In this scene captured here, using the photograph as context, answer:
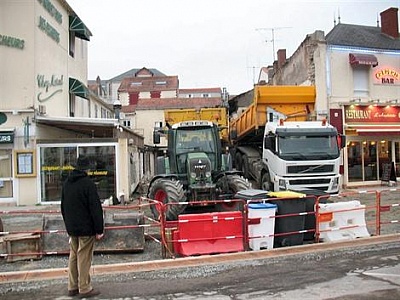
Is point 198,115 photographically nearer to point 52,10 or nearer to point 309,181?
point 309,181

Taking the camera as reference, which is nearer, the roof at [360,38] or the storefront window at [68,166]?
the storefront window at [68,166]

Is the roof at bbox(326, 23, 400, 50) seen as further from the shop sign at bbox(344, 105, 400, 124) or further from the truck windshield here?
the truck windshield

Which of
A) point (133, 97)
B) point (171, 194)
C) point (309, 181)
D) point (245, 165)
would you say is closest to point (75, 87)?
point (245, 165)

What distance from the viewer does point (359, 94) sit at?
74.9 feet

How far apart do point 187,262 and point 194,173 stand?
4.47m

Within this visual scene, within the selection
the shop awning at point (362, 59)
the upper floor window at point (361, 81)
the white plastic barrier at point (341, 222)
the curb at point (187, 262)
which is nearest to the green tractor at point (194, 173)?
the white plastic barrier at point (341, 222)

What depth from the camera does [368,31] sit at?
25.4 metres

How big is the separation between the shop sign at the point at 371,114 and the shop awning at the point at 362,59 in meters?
2.13

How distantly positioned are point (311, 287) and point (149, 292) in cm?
227

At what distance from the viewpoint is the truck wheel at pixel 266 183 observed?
601 inches

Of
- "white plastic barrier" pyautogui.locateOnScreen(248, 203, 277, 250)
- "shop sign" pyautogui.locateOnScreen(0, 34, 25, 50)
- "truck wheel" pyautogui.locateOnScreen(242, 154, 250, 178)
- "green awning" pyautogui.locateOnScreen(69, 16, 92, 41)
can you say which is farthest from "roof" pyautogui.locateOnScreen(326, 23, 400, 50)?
"white plastic barrier" pyautogui.locateOnScreen(248, 203, 277, 250)

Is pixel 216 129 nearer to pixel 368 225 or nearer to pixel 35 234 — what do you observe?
pixel 368 225

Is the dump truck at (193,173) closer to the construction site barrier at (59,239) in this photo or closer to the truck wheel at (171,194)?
the truck wheel at (171,194)

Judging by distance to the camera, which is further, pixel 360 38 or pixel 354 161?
pixel 360 38
